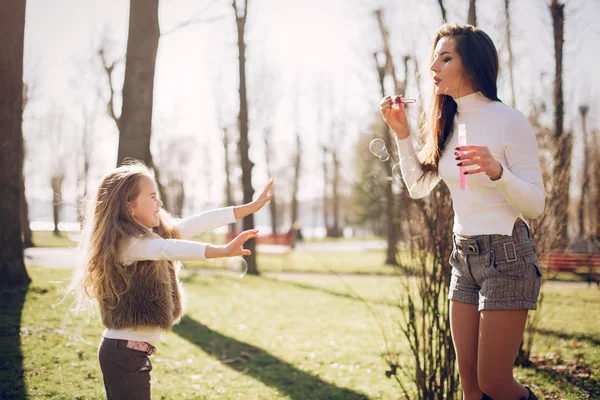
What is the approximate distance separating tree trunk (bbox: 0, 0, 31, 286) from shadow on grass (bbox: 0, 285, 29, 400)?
1.54ft

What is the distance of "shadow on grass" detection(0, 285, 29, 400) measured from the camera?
421 centimetres

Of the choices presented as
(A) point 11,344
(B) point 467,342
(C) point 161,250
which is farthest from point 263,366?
(B) point 467,342

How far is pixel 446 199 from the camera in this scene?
3617 millimetres

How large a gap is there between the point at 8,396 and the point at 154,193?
2.42 meters

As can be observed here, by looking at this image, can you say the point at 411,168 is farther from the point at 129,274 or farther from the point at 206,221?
the point at 129,274

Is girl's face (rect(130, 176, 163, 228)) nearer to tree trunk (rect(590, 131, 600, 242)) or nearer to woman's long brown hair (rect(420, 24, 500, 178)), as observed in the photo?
woman's long brown hair (rect(420, 24, 500, 178))

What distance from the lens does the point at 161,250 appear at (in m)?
2.59

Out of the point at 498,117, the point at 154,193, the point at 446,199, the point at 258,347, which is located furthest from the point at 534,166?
the point at 258,347

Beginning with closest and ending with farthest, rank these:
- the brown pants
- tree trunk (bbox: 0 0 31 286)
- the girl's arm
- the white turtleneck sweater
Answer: the white turtleneck sweater
the brown pants
the girl's arm
tree trunk (bbox: 0 0 31 286)

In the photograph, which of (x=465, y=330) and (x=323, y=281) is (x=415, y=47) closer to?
(x=465, y=330)

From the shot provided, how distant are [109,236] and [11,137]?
6008 millimetres

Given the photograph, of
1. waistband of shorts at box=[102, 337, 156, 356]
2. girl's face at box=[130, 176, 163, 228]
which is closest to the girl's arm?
girl's face at box=[130, 176, 163, 228]

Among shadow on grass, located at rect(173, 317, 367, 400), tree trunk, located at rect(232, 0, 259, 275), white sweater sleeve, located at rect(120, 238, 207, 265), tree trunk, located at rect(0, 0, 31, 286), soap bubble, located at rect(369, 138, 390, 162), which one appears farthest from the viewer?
tree trunk, located at rect(232, 0, 259, 275)

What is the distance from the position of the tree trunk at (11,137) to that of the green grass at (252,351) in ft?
1.94
